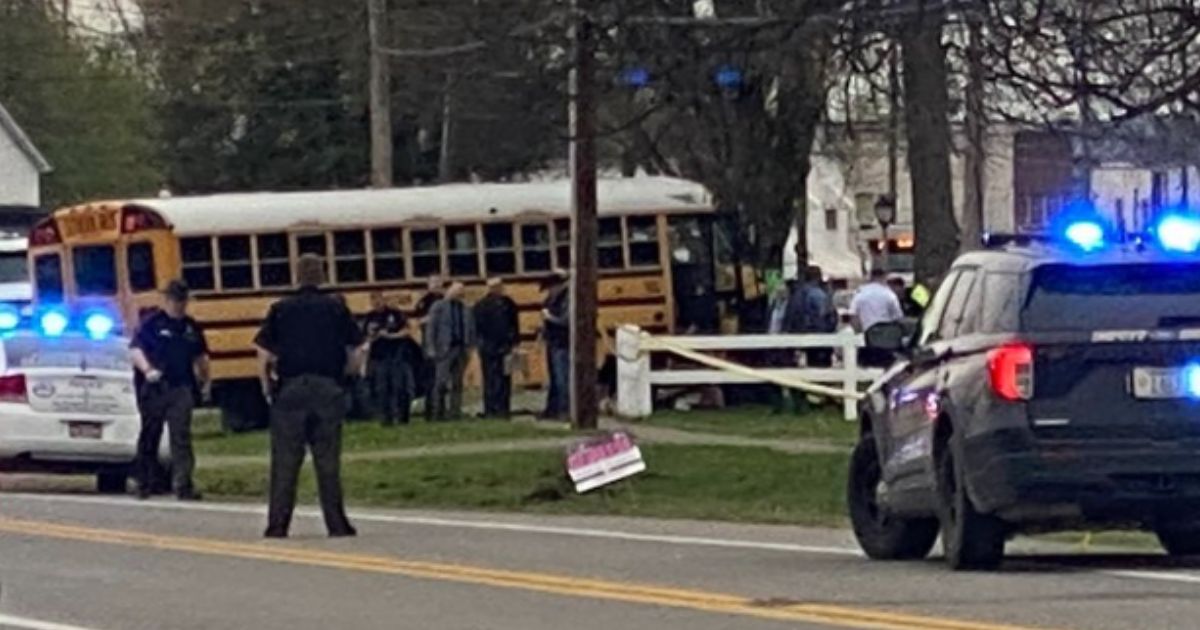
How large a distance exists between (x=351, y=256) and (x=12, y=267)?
26.6 feet

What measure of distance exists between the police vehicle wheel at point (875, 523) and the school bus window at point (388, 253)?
21306 millimetres

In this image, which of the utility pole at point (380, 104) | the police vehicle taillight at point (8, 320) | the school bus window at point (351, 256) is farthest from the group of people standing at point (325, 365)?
the utility pole at point (380, 104)

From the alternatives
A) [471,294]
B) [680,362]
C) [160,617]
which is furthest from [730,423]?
[160,617]

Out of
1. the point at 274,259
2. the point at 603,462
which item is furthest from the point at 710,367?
the point at 603,462

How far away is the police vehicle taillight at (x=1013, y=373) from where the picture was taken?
Result: 1499 centimetres

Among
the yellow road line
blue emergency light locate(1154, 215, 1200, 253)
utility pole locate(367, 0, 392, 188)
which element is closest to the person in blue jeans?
utility pole locate(367, 0, 392, 188)

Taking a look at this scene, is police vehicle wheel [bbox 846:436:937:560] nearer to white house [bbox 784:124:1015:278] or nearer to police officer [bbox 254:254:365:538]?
police officer [bbox 254:254:365:538]

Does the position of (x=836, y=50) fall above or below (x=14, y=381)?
above

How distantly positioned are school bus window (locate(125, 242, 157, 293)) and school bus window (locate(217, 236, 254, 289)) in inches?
35.2

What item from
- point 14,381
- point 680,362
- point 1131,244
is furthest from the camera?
point 680,362

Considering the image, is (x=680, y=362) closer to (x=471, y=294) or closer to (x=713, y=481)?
(x=471, y=294)

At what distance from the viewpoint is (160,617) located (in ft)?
47.6

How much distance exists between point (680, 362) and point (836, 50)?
11.8 meters

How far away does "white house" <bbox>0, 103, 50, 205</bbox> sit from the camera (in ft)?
253
